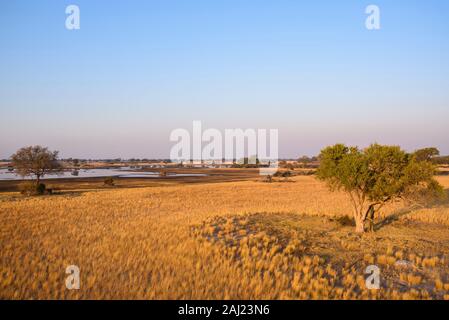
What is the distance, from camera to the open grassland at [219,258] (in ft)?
26.9

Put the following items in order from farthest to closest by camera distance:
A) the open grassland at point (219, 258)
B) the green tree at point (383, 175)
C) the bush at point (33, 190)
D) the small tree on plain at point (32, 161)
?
the small tree on plain at point (32, 161) < the bush at point (33, 190) < the green tree at point (383, 175) < the open grassland at point (219, 258)

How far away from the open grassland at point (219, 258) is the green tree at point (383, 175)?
192 centimetres

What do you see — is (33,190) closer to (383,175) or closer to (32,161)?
(32,161)

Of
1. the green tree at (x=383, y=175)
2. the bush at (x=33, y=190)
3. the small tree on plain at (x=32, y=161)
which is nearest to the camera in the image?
the green tree at (x=383, y=175)

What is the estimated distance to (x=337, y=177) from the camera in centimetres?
1677

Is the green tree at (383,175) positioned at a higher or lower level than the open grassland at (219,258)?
higher

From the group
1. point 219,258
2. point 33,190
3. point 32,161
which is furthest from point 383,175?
point 32,161

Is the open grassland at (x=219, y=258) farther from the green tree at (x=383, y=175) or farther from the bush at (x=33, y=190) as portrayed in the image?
the bush at (x=33, y=190)

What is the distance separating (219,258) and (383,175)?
968 centimetres

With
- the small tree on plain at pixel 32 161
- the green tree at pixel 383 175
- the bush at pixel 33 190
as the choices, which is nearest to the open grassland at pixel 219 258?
the green tree at pixel 383 175

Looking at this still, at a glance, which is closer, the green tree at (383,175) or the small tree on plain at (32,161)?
the green tree at (383,175)
